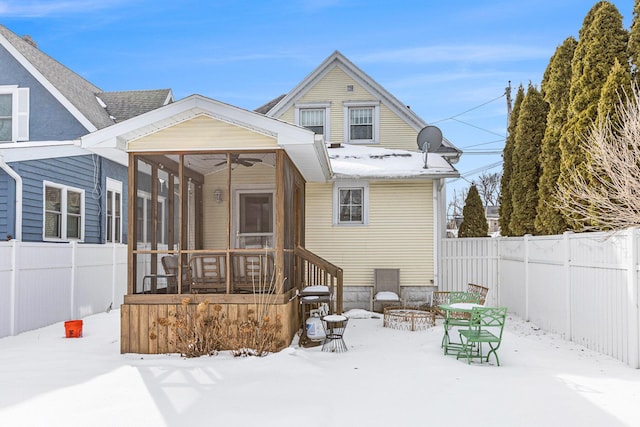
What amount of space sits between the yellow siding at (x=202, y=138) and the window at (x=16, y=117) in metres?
6.41

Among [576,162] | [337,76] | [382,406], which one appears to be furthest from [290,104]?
[382,406]

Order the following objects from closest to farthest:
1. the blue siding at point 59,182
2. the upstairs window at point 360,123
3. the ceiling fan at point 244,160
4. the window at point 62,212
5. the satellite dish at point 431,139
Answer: the ceiling fan at point 244,160
the blue siding at point 59,182
the window at point 62,212
the satellite dish at point 431,139
the upstairs window at point 360,123

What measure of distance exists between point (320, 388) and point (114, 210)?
9.48m

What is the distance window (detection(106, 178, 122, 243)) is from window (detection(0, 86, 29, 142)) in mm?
2225

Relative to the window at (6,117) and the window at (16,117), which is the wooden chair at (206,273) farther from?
the window at (6,117)

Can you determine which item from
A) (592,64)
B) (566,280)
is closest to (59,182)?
(566,280)

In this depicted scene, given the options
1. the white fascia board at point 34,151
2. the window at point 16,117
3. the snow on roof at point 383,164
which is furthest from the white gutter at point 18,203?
the snow on roof at point 383,164

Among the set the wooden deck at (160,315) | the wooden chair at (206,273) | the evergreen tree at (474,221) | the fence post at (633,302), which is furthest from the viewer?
the evergreen tree at (474,221)

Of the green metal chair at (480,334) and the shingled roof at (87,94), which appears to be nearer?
the green metal chair at (480,334)

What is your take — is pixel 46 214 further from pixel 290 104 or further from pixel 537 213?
pixel 537 213

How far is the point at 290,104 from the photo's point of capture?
43.3 feet

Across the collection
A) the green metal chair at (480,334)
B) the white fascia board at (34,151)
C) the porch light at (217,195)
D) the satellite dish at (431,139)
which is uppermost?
the satellite dish at (431,139)

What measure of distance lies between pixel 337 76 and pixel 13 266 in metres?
8.77

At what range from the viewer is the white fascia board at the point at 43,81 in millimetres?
11688
